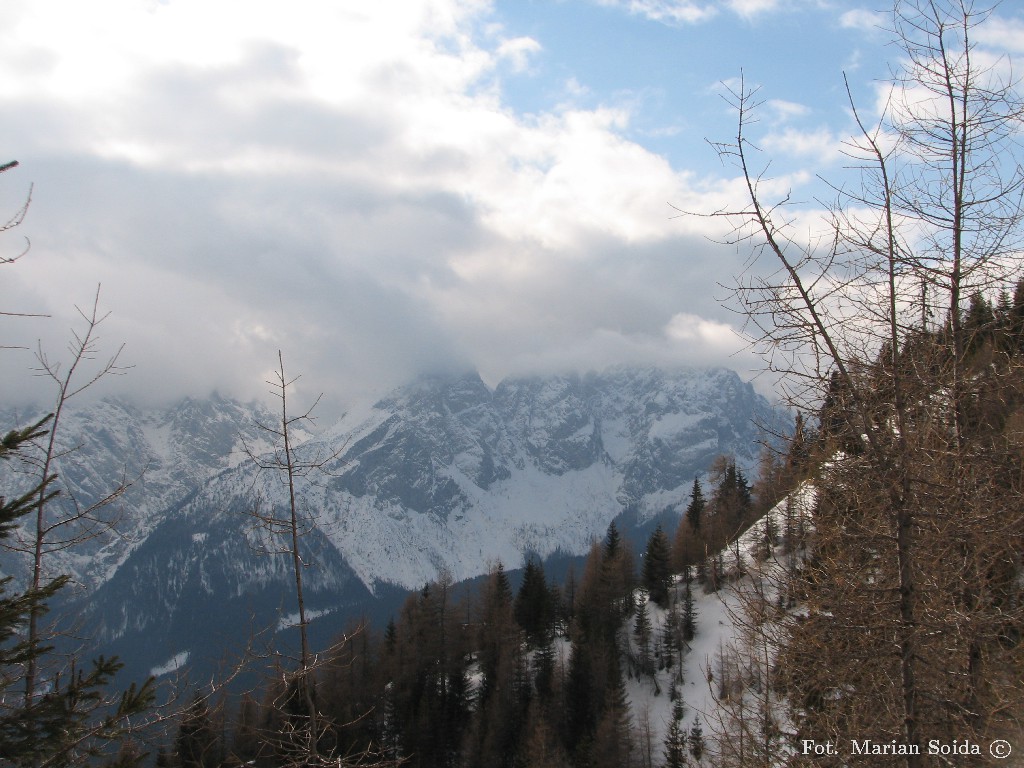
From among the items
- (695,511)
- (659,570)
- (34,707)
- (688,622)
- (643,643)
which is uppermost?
(34,707)

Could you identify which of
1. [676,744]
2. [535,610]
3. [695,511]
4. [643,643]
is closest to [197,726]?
[676,744]

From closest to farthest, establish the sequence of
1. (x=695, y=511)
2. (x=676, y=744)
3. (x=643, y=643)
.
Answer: (x=676, y=744)
(x=643, y=643)
(x=695, y=511)

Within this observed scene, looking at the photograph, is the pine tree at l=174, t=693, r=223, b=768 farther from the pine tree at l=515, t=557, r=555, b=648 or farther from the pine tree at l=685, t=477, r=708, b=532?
the pine tree at l=685, t=477, r=708, b=532

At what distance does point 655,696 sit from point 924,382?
5546 centimetres

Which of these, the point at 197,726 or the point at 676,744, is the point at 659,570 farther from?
the point at 197,726

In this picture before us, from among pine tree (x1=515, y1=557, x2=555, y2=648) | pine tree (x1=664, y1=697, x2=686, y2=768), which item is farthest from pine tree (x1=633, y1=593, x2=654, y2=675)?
pine tree (x1=515, y1=557, x2=555, y2=648)

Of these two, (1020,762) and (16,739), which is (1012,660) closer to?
(1020,762)

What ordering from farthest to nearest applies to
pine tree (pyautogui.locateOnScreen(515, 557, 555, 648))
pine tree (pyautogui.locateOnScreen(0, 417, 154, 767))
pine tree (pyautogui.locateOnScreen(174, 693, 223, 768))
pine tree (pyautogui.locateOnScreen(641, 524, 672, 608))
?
1. pine tree (pyautogui.locateOnScreen(641, 524, 672, 608))
2. pine tree (pyautogui.locateOnScreen(515, 557, 555, 648))
3. pine tree (pyautogui.locateOnScreen(174, 693, 223, 768))
4. pine tree (pyautogui.locateOnScreen(0, 417, 154, 767))

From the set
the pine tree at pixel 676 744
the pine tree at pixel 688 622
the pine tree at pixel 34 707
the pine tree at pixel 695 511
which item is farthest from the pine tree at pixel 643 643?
the pine tree at pixel 34 707

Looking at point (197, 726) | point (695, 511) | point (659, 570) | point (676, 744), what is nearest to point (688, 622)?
point (659, 570)

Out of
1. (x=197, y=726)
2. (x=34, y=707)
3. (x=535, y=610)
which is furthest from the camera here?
(x=535, y=610)

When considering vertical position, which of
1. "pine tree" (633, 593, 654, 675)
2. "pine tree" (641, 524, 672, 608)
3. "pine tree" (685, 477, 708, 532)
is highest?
"pine tree" (685, 477, 708, 532)

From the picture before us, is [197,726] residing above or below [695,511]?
above

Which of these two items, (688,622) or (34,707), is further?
(688,622)
